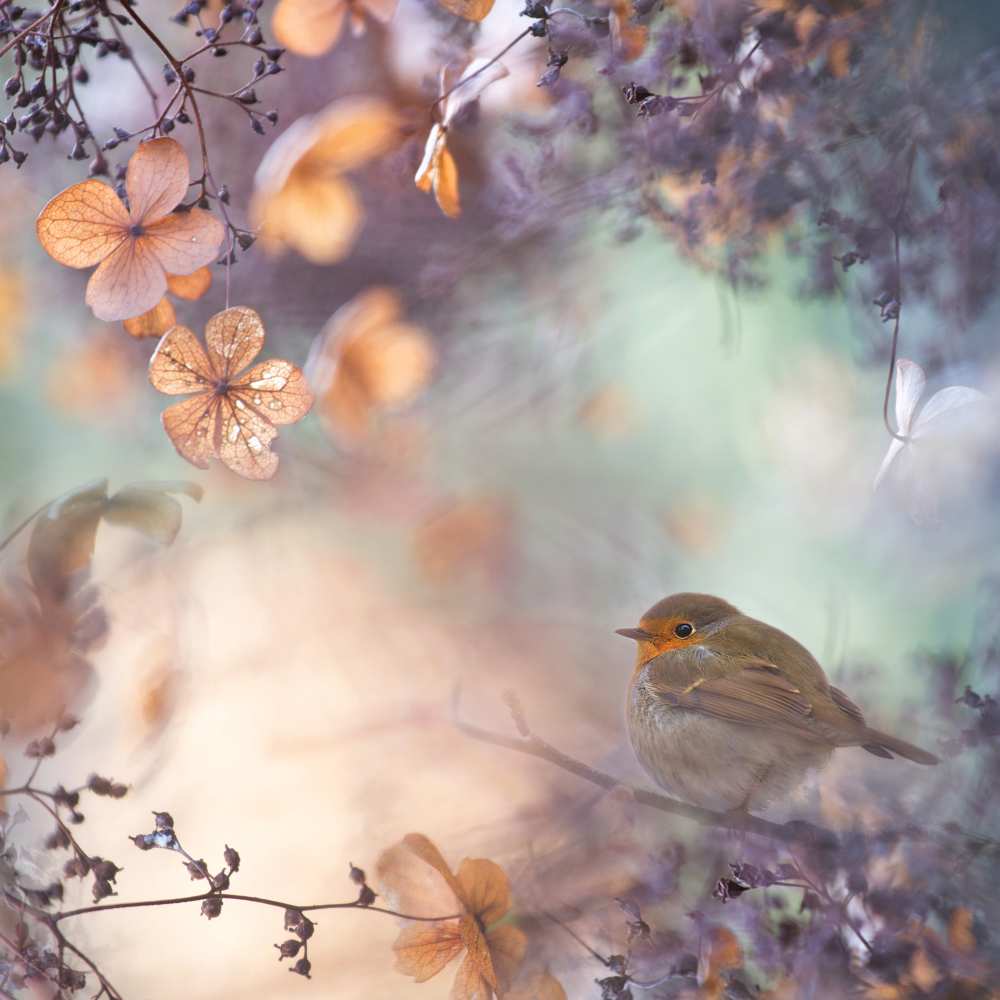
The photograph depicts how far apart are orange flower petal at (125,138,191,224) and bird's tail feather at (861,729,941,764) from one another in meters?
0.43

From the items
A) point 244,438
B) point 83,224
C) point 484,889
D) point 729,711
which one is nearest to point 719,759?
point 729,711

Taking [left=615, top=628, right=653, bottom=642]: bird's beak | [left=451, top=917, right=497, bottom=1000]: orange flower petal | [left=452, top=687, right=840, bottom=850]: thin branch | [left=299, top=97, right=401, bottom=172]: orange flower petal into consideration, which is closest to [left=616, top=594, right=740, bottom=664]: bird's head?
[left=615, top=628, right=653, bottom=642]: bird's beak

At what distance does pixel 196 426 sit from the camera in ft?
1.42

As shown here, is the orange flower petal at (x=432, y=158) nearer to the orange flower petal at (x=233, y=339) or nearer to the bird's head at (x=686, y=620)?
the orange flower petal at (x=233, y=339)

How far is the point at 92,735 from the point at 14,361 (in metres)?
0.38

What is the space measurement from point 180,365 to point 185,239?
0.17ft

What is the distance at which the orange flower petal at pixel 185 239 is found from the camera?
1.35 feet

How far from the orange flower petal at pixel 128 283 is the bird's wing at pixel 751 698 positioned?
1.20 feet

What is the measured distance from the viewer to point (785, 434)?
2.95 feet

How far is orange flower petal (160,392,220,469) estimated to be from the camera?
0.43 metres

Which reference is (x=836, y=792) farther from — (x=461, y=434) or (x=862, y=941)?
(x=461, y=434)

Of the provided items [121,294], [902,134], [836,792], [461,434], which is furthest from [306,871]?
[902,134]

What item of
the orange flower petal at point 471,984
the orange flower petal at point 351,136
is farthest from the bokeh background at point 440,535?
the orange flower petal at point 471,984

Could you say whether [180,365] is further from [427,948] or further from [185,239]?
[427,948]
